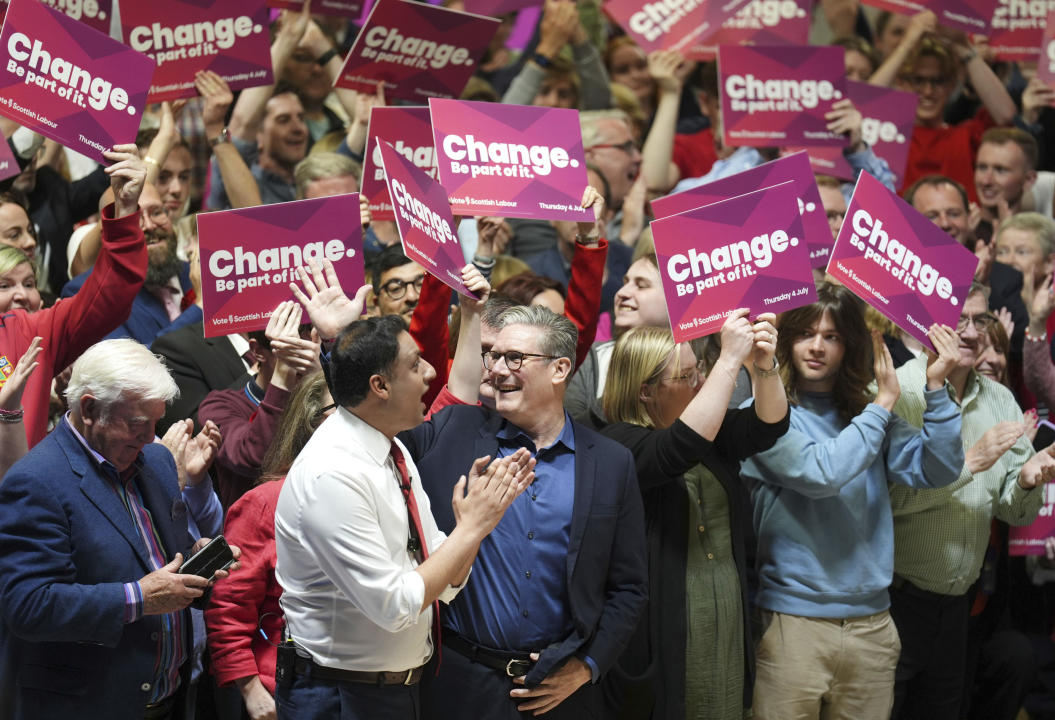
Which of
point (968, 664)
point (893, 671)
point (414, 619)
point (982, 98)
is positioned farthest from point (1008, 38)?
point (414, 619)

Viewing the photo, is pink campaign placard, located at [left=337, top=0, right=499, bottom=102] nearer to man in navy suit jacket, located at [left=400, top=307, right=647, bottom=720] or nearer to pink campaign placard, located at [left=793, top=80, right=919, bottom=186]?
man in navy suit jacket, located at [left=400, top=307, right=647, bottom=720]

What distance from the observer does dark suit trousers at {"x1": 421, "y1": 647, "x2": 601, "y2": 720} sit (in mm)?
3613

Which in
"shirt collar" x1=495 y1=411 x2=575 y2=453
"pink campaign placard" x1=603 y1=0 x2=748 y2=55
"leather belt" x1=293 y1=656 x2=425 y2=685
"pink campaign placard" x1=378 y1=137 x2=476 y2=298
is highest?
"pink campaign placard" x1=603 y1=0 x2=748 y2=55

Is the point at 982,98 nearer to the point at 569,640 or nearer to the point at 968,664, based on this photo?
the point at 968,664

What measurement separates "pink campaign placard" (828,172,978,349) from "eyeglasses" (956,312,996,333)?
41 centimetres

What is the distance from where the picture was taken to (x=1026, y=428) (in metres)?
4.86

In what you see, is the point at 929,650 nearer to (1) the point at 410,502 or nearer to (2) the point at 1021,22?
(1) the point at 410,502

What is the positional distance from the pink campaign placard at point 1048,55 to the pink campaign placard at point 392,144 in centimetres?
348

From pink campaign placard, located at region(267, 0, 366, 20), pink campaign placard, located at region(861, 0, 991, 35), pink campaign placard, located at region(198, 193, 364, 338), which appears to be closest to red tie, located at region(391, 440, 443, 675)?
pink campaign placard, located at region(198, 193, 364, 338)

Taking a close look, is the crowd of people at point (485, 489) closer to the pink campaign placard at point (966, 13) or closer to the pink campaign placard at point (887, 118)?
the pink campaign placard at point (887, 118)

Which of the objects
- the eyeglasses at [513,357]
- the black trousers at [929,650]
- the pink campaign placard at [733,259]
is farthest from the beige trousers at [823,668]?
the eyeglasses at [513,357]

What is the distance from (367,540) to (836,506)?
197cm

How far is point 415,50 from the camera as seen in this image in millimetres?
5609

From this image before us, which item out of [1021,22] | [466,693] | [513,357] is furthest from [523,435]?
Result: [1021,22]
